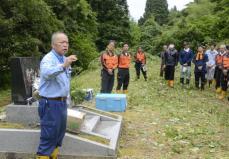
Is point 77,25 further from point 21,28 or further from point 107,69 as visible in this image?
point 107,69

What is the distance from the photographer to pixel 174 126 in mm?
12070

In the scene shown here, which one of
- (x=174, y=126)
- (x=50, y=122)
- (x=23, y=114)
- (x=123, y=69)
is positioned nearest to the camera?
(x=50, y=122)

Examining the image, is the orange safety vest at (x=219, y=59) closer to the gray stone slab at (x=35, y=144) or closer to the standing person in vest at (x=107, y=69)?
the standing person in vest at (x=107, y=69)

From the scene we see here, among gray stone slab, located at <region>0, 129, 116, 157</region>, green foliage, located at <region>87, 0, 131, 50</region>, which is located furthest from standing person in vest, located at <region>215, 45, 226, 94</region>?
green foliage, located at <region>87, 0, 131, 50</region>

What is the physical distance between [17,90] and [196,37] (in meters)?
31.8

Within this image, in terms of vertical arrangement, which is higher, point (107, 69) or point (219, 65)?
point (107, 69)

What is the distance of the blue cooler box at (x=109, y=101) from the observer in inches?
505

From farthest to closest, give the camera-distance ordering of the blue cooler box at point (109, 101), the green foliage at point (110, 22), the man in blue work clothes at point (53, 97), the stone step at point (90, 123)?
→ 1. the green foliage at point (110, 22)
2. the blue cooler box at point (109, 101)
3. the stone step at point (90, 123)
4. the man in blue work clothes at point (53, 97)

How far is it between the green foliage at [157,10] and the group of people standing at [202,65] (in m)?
66.7

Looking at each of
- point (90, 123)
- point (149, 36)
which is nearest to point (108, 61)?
point (90, 123)

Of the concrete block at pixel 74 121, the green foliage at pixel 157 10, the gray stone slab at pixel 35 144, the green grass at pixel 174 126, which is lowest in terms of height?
the green grass at pixel 174 126

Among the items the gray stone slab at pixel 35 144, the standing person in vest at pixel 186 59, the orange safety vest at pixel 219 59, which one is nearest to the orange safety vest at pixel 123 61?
the orange safety vest at pixel 219 59

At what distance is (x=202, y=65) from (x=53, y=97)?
14.0 metres

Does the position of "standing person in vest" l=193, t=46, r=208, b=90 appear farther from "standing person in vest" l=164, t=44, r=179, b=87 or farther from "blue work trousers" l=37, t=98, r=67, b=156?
"blue work trousers" l=37, t=98, r=67, b=156
